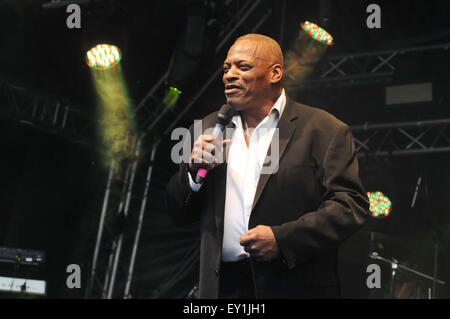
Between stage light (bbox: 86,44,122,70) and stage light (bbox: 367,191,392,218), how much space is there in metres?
3.59

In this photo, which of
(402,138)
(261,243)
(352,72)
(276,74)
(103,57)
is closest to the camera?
(261,243)

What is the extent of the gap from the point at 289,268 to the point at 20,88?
4897mm

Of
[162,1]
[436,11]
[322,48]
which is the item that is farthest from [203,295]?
[436,11]

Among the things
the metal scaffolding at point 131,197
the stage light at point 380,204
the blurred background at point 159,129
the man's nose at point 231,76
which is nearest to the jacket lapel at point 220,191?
the man's nose at point 231,76

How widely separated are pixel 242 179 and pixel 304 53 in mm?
4408

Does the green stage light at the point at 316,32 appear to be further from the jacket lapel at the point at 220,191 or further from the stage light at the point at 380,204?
the jacket lapel at the point at 220,191

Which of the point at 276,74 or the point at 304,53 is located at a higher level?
the point at 304,53

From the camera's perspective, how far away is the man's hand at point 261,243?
4.55ft

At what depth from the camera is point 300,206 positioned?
155cm

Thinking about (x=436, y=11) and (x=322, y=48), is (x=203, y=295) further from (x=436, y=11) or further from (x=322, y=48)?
(x=436, y=11)

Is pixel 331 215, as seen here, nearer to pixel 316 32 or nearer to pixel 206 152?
pixel 206 152

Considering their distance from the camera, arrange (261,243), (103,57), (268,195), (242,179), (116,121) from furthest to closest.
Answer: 1. (116,121)
2. (103,57)
3. (242,179)
4. (268,195)
5. (261,243)

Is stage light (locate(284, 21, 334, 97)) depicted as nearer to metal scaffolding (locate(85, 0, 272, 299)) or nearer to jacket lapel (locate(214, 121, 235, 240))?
metal scaffolding (locate(85, 0, 272, 299))

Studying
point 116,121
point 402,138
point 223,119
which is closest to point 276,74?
point 223,119
